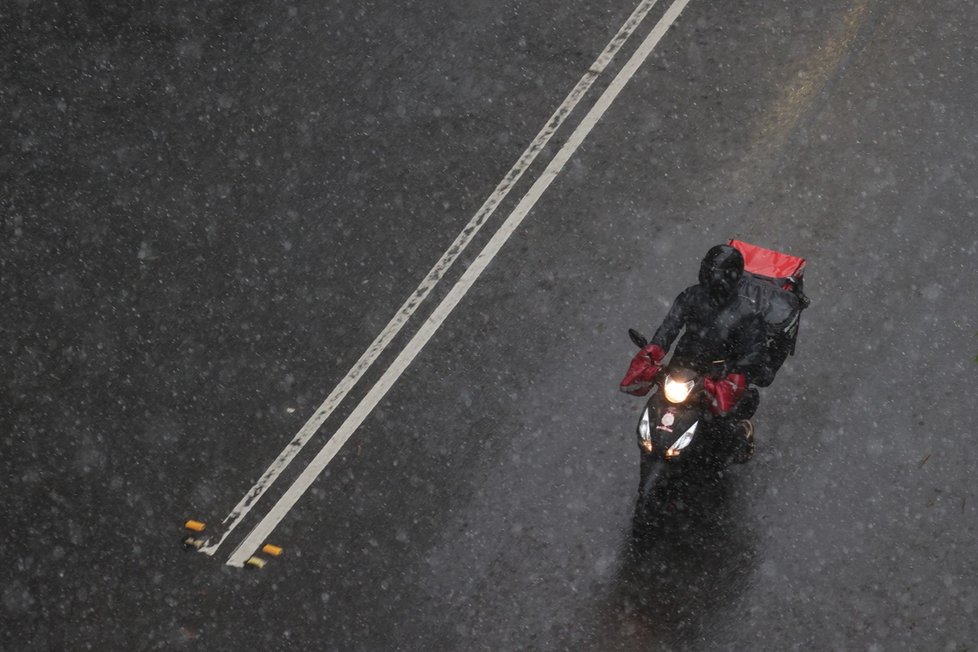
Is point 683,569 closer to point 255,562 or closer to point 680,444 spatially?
point 680,444

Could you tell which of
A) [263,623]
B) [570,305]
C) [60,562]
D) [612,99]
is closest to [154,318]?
[60,562]

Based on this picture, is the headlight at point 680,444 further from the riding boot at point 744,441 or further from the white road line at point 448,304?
the white road line at point 448,304

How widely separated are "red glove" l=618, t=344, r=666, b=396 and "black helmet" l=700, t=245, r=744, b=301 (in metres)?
0.60

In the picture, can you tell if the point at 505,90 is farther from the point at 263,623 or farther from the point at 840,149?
the point at 263,623

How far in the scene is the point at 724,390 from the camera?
24.9ft

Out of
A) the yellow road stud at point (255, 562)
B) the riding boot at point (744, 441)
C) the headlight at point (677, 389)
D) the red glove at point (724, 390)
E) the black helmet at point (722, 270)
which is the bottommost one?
the yellow road stud at point (255, 562)

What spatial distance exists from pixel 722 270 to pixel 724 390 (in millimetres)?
821

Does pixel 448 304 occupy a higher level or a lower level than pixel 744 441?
higher

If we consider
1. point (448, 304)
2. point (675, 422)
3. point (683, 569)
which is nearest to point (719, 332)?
point (675, 422)

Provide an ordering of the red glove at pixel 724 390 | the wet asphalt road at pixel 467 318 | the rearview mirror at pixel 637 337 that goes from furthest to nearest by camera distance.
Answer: the wet asphalt road at pixel 467 318
the red glove at pixel 724 390
the rearview mirror at pixel 637 337

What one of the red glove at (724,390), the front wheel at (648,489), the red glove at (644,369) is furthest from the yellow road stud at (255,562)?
the red glove at (724,390)

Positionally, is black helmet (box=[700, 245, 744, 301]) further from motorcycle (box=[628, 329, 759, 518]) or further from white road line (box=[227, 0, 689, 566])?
white road line (box=[227, 0, 689, 566])

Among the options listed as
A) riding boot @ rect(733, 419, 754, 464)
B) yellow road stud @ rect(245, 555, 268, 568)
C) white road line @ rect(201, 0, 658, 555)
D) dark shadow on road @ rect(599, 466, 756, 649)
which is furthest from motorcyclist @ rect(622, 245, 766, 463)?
yellow road stud @ rect(245, 555, 268, 568)

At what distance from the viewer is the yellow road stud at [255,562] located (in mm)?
8891
